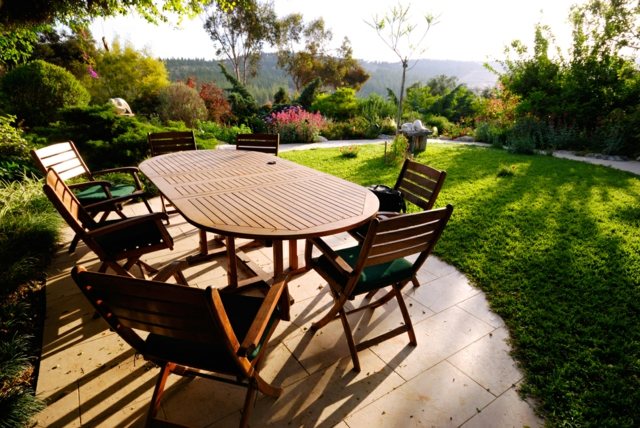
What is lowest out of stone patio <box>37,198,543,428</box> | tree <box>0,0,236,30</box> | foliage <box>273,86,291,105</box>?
stone patio <box>37,198,543,428</box>

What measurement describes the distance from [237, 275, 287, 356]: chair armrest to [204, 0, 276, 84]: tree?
69.3 feet

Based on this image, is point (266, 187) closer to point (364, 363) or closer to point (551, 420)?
point (364, 363)

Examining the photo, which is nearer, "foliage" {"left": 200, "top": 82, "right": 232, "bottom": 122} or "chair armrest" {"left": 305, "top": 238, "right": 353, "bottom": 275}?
"chair armrest" {"left": 305, "top": 238, "right": 353, "bottom": 275}

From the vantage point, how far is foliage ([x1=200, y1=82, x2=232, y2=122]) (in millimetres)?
12409

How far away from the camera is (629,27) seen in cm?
872

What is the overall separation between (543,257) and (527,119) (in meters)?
8.22

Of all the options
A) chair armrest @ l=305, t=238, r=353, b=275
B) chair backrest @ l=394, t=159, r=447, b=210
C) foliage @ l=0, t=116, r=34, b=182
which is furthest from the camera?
foliage @ l=0, t=116, r=34, b=182

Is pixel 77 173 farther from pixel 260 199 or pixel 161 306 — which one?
pixel 161 306

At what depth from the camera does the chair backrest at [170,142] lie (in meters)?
4.32

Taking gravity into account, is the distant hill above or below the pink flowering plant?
above

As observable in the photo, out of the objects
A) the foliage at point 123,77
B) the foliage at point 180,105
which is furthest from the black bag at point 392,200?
the foliage at point 123,77

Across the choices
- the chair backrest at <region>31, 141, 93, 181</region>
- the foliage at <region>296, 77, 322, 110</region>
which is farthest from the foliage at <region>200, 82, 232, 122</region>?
the chair backrest at <region>31, 141, 93, 181</region>

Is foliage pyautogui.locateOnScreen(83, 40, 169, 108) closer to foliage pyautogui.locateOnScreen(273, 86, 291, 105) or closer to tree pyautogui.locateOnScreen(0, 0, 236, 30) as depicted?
foliage pyautogui.locateOnScreen(273, 86, 291, 105)

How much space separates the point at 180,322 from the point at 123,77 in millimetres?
15909
